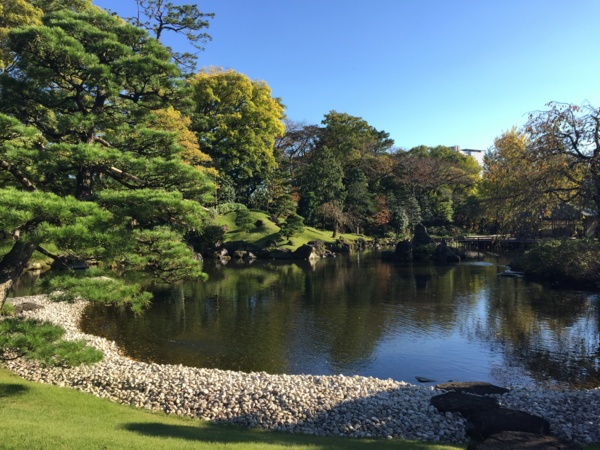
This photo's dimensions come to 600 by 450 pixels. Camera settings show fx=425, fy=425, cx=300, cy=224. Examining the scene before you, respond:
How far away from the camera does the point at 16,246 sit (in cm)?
649

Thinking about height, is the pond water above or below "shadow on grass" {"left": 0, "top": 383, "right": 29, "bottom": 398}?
below

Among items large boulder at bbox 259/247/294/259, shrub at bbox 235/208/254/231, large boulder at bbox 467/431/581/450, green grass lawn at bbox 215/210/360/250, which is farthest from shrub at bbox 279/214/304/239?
large boulder at bbox 467/431/581/450

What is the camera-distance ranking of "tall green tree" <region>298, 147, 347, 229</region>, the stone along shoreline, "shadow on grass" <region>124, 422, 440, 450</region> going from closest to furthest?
"shadow on grass" <region>124, 422, 440, 450</region> → the stone along shoreline → "tall green tree" <region>298, 147, 347, 229</region>

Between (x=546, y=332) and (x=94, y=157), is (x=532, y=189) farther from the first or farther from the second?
(x=546, y=332)

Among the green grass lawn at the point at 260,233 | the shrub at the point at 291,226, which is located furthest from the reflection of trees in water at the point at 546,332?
the green grass lawn at the point at 260,233

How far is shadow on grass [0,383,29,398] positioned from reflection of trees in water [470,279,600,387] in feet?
36.7

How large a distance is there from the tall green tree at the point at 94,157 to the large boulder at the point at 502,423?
5.37 metres

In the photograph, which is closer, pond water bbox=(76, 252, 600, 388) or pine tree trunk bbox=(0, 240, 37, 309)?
pine tree trunk bbox=(0, 240, 37, 309)

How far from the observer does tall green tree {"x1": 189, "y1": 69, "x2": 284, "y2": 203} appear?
3659cm

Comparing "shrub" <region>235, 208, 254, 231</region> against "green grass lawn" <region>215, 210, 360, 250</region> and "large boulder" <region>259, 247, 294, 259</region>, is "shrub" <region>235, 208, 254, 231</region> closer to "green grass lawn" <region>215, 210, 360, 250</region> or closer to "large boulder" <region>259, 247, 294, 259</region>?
"green grass lawn" <region>215, 210, 360, 250</region>

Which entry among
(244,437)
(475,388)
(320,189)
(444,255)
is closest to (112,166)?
(244,437)

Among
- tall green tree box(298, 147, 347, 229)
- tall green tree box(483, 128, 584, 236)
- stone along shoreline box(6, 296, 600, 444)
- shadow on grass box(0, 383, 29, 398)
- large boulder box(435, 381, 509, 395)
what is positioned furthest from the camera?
tall green tree box(298, 147, 347, 229)

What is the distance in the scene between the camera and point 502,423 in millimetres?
6777

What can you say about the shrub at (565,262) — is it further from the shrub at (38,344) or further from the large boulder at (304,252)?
the shrub at (38,344)
